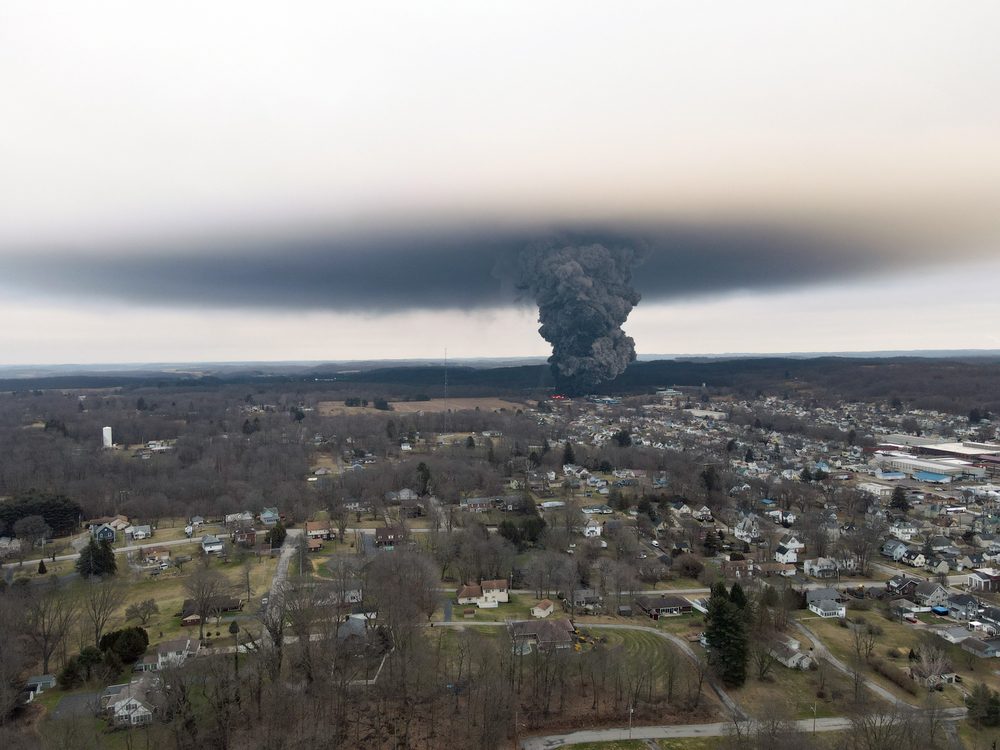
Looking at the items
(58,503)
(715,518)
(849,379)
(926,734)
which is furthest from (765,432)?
(58,503)

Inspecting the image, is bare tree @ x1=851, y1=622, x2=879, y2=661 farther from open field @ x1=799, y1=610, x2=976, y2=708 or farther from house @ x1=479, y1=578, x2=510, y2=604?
house @ x1=479, y1=578, x2=510, y2=604

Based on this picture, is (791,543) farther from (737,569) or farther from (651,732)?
(651,732)

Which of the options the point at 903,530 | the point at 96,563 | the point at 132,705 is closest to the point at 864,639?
the point at 903,530

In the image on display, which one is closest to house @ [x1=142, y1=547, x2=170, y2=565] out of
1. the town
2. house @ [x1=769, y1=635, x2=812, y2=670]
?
the town

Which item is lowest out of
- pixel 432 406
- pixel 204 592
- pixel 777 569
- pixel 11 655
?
pixel 777 569

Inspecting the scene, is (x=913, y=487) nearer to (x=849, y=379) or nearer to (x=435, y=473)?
(x=435, y=473)

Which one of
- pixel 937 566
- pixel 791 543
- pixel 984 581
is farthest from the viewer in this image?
pixel 791 543

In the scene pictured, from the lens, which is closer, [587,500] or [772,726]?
[772,726]
